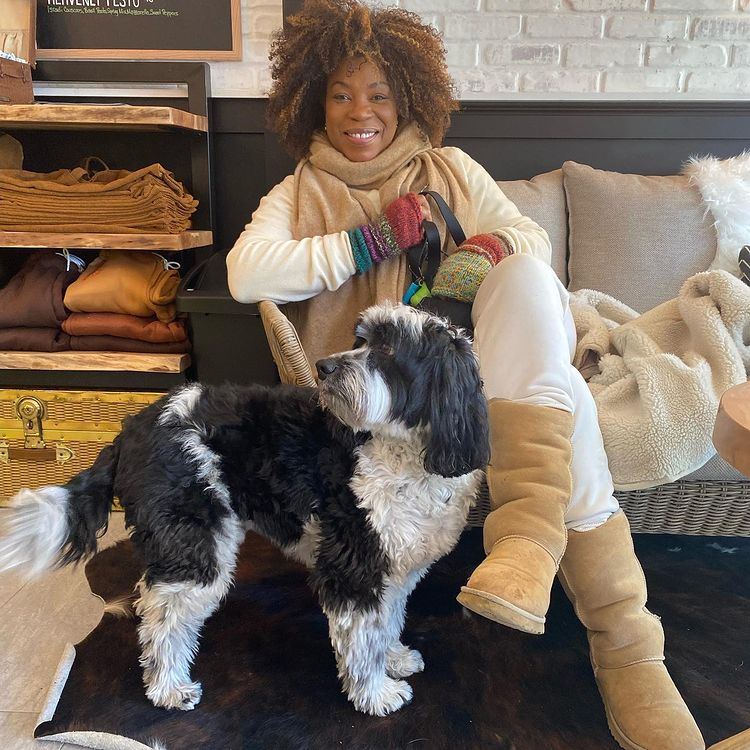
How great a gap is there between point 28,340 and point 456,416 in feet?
5.32

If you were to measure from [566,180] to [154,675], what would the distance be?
6.49ft

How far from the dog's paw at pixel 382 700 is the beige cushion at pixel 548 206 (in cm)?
→ 149

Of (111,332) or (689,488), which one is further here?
(111,332)

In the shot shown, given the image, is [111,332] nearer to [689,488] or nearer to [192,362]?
[192,362]

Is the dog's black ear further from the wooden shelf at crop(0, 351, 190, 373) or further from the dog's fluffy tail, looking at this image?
the wooden shelf at crop(0, 351, 190, 373)

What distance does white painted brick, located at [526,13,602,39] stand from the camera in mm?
2266

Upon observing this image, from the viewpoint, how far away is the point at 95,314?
204 cm

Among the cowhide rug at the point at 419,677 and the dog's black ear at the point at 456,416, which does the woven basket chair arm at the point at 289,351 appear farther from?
the cowhide rug at the point at 419,677

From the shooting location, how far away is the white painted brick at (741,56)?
2271mm

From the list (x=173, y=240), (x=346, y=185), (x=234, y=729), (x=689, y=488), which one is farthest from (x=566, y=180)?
(x=234, y=729)

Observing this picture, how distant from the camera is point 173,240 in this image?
77.0 inches

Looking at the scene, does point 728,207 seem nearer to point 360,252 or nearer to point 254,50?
point 360,252

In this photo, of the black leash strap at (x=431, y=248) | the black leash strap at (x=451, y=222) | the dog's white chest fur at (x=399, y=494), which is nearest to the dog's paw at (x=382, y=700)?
the dog's white chest fur at (x=399, y=494)

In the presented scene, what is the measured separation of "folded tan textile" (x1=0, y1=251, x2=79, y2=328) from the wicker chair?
924 mm
